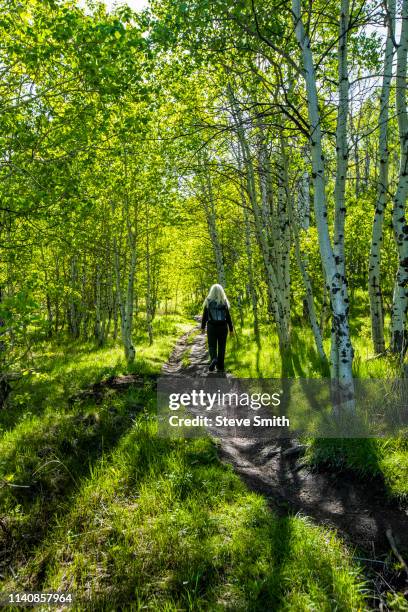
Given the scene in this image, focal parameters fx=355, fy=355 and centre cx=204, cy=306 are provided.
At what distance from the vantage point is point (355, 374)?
269 inches

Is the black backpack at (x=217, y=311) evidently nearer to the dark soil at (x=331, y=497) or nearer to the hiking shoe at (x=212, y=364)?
the hiking shoe at (x=212, y=364)

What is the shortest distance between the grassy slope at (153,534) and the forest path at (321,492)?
0.95 ft

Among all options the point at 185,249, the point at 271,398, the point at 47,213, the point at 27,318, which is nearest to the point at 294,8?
the point at 47,213

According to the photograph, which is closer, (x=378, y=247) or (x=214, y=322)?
(x=378, y=247)

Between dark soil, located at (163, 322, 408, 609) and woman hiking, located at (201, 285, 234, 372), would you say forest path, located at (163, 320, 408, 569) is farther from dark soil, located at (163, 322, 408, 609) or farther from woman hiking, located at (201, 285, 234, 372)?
woman hiking, located at (201, 285, 234, 372)

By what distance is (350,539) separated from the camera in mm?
3570

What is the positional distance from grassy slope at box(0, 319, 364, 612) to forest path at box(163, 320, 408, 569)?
0.95ft

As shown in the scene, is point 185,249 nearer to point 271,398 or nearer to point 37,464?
point 271,398

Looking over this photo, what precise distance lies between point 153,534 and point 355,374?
4754mm

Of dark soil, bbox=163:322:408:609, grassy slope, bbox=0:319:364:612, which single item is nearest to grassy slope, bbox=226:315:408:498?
dark soil, bbox=163:322:408:609

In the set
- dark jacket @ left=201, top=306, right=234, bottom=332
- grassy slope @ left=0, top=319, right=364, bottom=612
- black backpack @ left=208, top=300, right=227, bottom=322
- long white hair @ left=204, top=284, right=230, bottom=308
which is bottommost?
grassy slope @ left=0, top=319, right=364, bottom=612

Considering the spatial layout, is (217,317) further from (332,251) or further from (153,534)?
(153,534)

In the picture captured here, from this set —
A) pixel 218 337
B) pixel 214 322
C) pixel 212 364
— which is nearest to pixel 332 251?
pixel 214 322

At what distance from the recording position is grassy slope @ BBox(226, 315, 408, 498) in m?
4.36
